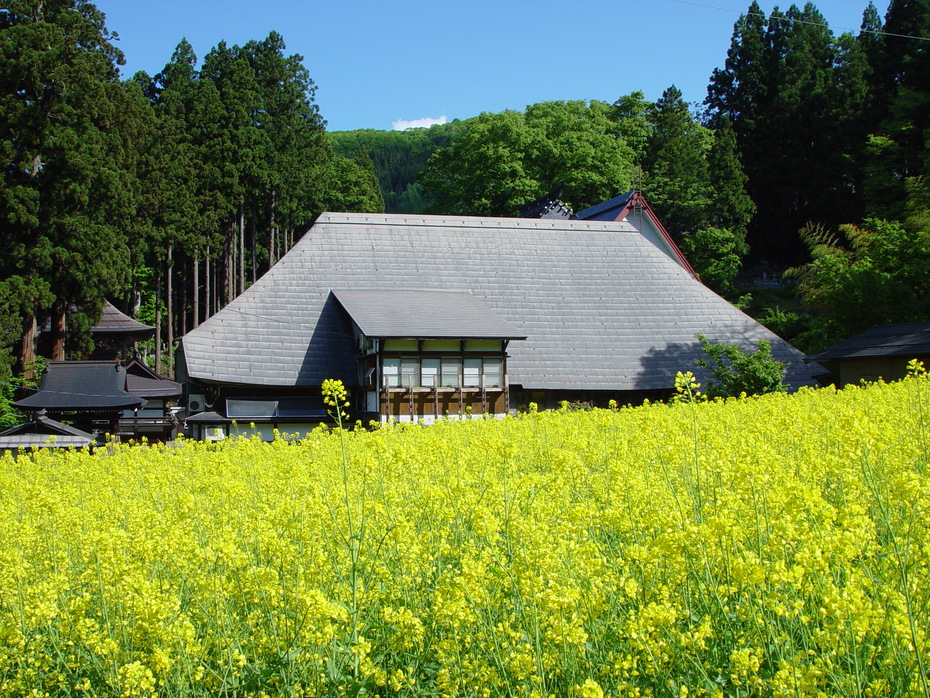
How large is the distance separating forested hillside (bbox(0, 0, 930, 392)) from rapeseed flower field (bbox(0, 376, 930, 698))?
1747cm

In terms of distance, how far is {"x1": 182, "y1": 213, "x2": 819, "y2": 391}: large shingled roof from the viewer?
17.7 m

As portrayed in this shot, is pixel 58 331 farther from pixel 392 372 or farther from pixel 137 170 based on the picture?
pixel 392 372

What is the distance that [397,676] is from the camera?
257 centimetres

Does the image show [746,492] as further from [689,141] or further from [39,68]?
[689,141]

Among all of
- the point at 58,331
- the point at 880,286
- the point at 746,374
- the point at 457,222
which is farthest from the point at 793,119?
the point at 58,331

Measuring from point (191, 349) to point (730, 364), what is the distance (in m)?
11.2

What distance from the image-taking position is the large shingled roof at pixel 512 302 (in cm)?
1773

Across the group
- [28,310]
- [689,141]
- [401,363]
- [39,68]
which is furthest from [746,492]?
[689,141]

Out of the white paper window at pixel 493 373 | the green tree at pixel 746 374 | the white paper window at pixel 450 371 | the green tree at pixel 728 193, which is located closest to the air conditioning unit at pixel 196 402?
the white paper window at pixel 450 371

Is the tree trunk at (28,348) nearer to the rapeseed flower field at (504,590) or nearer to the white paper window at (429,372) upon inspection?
the white paper window at (429,372)

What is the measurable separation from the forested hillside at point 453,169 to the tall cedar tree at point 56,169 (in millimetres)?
51

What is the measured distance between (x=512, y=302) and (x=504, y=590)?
668 inches

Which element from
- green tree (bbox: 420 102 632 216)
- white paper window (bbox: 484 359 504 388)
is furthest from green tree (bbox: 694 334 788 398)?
green tree (bbox: 420 102 632 216)

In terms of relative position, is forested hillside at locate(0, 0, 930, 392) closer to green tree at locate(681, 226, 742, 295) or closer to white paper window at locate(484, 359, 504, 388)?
green tree at locate(681, 226, 742, 295)
